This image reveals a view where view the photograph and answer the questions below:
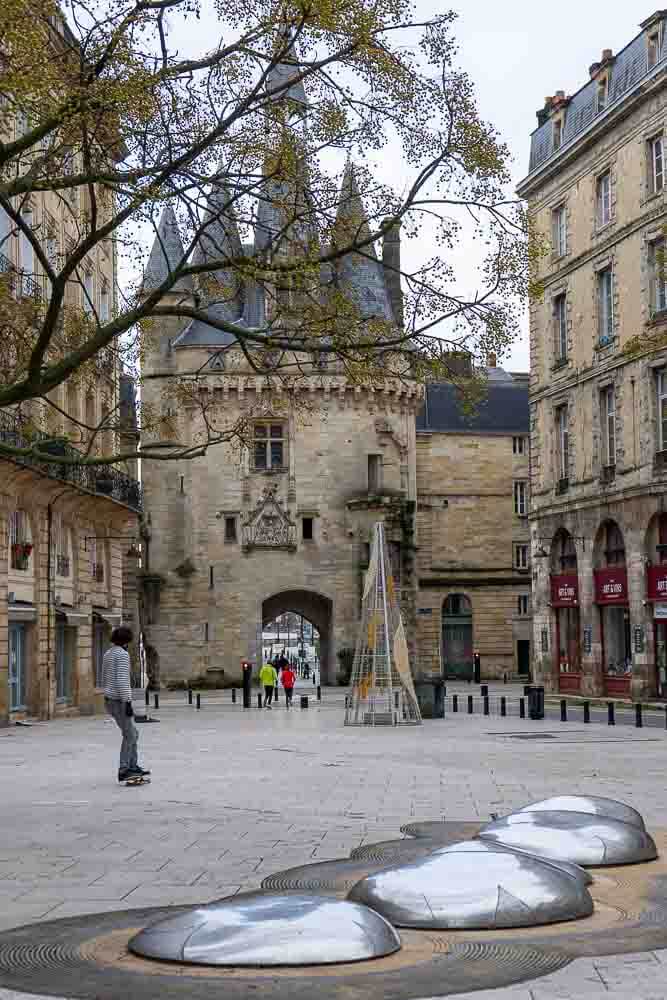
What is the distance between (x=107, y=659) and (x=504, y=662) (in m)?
52.9

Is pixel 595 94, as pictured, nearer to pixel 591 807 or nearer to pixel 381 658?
pixel 381 658

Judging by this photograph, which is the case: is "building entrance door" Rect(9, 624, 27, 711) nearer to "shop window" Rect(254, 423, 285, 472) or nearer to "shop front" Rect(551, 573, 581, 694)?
"shop front" Rect(551, 573, 581, 694)

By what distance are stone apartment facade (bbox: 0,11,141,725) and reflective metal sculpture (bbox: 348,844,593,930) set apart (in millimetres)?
20657

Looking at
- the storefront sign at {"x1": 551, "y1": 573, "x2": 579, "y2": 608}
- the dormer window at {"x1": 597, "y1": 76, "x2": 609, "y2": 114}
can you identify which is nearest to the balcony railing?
the storefront sign at {"x1": 551, "y1": 573, "x2": 579, "y2": 608}

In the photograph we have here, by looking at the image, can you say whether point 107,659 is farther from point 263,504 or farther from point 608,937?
point 263,504

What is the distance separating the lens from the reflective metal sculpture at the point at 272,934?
5.96 meters

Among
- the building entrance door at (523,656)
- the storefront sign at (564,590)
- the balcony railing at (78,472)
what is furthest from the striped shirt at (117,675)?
the building entrance door at (523,656)

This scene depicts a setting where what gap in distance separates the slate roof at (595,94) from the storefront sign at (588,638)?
12.8 meters

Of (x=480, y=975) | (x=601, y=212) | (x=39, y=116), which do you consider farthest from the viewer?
(x=601, y=212)

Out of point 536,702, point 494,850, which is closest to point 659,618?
point 536,702

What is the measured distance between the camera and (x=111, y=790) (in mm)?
15055

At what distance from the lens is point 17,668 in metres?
31.2

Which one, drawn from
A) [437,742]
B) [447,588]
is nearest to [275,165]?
[437,742]

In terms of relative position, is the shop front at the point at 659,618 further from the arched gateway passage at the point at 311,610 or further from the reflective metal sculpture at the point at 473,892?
the reflective metal sculpture at the point at 473,892
